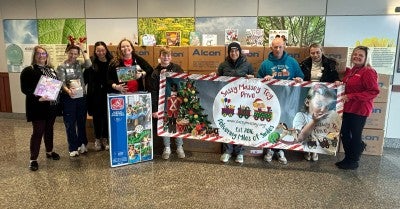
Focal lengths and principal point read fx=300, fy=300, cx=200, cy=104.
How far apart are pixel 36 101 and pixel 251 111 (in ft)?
8.10

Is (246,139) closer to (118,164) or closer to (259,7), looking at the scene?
(118,164)

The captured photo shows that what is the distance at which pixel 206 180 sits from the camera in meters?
3.26

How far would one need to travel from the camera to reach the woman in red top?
3321 millimetres

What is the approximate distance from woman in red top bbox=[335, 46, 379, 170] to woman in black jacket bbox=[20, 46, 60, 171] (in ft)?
11.2

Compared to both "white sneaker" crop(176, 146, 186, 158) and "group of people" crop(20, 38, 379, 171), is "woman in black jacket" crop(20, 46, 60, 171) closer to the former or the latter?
"group of people" crop(20, 38, 379, 171)

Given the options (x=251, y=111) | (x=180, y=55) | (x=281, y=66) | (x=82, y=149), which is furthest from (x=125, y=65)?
(x=281, y=66)

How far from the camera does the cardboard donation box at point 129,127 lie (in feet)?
11.4

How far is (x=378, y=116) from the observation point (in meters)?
4.06

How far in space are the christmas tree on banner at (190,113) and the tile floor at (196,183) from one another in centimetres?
43

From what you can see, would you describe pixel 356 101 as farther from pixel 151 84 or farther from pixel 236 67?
pixel 151 84

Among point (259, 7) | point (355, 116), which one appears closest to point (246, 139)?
→ point (355, 116)

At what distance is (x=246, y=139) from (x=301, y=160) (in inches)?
33.4

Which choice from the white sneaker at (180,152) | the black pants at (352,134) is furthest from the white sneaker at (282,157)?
the white sneaker at (180,152)

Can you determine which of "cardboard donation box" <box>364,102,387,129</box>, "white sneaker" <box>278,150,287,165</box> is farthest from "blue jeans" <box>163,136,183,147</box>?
"cardboard donation box" <box>364,102,387,129</box>
